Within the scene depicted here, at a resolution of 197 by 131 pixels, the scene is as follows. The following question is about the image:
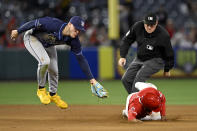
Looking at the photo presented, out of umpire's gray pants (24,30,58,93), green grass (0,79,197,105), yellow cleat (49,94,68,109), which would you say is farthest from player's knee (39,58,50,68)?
green grass (0,79,197,105)

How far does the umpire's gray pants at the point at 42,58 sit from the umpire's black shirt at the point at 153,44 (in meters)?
1.37

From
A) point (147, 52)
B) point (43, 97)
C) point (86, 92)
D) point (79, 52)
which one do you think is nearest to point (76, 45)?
point (79, 52)

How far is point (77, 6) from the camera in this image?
19469 mm

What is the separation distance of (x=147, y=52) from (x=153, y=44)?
0.79 feet

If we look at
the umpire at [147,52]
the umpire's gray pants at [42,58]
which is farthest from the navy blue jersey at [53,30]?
the umpire at [147,52]

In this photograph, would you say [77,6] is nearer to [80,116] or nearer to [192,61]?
[192,61]

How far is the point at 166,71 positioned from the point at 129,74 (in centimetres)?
71

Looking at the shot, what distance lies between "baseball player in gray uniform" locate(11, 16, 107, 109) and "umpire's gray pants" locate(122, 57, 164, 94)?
2.74 feet

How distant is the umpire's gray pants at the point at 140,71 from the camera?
8.75 meters

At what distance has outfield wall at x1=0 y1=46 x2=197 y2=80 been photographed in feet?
52.9

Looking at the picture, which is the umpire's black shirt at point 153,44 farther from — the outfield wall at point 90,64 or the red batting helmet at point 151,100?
the outfield wall at point 90,64

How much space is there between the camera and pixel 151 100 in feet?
24.4

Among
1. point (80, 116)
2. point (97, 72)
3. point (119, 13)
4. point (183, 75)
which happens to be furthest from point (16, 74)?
point (80, 116)

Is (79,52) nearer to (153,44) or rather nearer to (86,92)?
(153,44)
